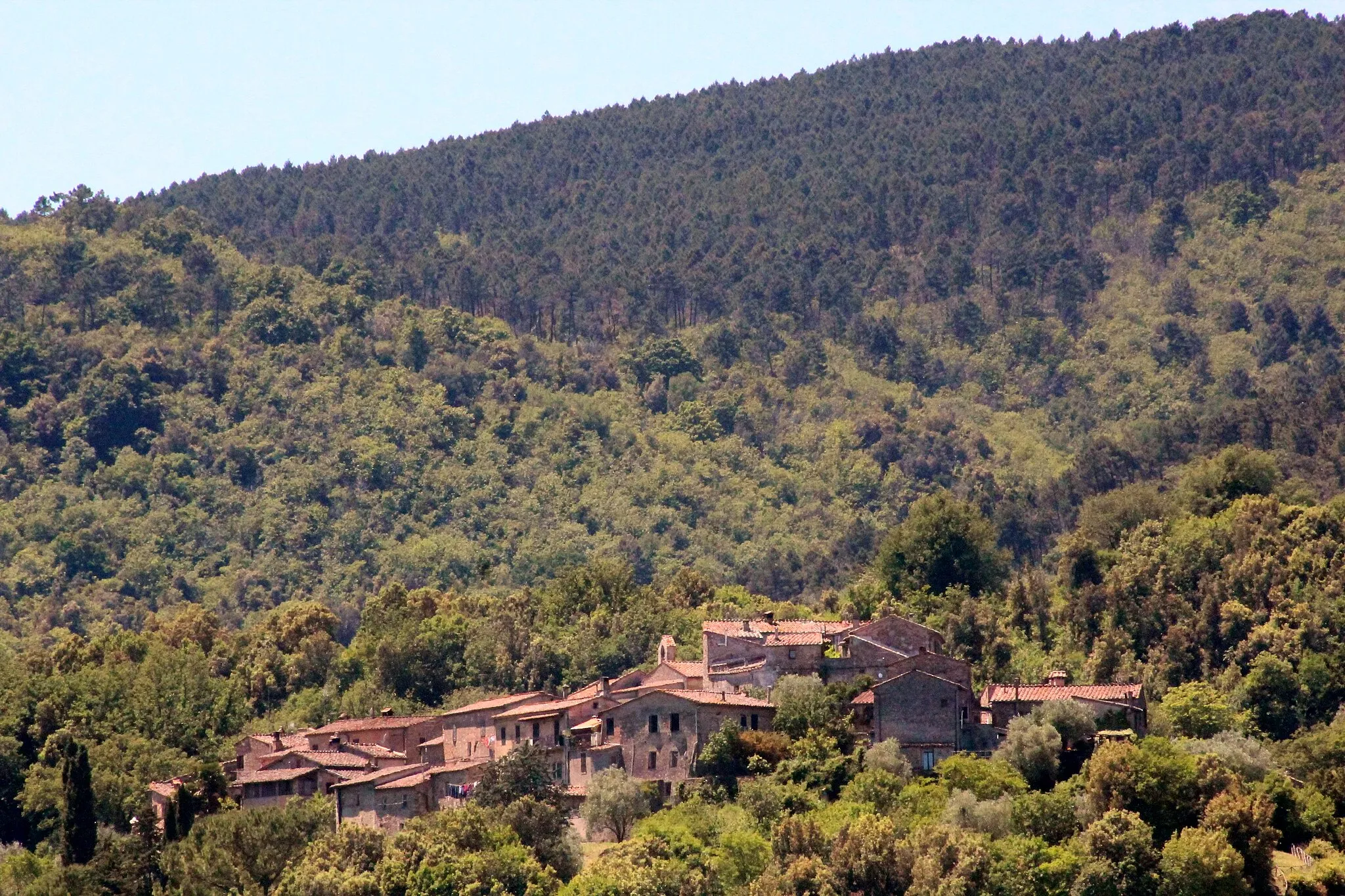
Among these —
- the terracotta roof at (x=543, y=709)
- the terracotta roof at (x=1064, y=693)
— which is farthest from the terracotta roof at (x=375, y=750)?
the terracotta roof at (x=1064, y=693)

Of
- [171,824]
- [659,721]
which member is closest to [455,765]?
[659,721]

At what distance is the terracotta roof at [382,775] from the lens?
79125 millimetres

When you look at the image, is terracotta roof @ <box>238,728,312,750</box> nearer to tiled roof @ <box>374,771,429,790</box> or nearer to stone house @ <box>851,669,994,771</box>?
tiled roof @ <box>374,771,429,790</box>

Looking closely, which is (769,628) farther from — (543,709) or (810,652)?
(543,709)

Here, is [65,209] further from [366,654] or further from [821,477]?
[366,654]

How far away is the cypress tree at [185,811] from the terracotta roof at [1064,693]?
2438 centimetres

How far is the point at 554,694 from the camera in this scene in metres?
90.4

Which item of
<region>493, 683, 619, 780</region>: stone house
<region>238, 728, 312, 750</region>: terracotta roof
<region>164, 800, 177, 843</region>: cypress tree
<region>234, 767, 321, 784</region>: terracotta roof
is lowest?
<region>164, 800, 177, 843</region>: cypress tree

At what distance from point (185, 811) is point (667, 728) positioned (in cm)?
1534

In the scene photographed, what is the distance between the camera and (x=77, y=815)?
81188mm

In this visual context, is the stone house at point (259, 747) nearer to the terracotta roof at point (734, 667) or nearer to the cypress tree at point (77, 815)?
the cypress tree at point (77, 815)

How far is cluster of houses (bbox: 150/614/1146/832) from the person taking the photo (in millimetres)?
75625

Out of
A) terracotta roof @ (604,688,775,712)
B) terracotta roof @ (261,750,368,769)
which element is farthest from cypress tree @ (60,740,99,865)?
terracotta roof @ (604,688,775,712)

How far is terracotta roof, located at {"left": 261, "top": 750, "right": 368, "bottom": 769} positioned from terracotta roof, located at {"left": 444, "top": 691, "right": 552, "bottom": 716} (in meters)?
3.64
